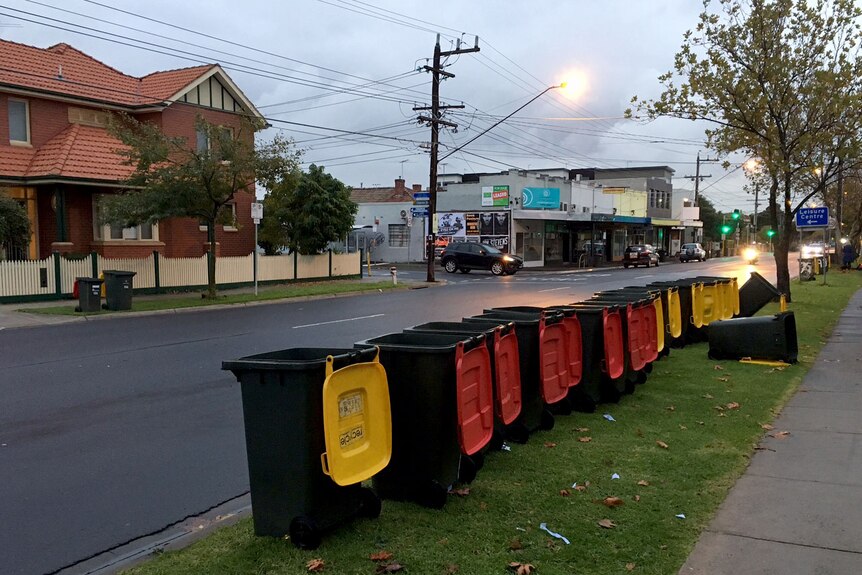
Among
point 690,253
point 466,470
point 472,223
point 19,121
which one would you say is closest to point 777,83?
point 466,470

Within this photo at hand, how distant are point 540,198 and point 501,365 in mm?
46241

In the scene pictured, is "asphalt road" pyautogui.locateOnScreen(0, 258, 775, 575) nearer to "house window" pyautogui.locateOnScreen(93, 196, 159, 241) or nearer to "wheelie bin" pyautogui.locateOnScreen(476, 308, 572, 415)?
"wheelie bin" pyautogui.locateOnScreen(476, 308, 572, 415)

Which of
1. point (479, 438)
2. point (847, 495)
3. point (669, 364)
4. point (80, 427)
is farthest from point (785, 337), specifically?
point (80, 427)

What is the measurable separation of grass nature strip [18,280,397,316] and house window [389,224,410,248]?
70.7 feet

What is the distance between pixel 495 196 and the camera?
47406 millimetres

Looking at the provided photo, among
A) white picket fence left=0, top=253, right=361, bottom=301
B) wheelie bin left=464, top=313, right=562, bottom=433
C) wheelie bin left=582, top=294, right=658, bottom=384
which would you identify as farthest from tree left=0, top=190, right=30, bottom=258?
wheelie bin left=464, top=313, right=562, bottom=433

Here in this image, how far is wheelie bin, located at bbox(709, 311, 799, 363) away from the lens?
33.7 ft

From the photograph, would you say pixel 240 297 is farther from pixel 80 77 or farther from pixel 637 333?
pixel 637 333

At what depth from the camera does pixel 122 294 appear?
60.6ft

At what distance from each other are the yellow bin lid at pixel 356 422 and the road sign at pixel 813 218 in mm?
Result: 23239

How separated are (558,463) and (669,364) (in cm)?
529

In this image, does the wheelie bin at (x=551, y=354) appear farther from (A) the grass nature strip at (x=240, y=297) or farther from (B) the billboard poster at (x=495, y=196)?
(B) the billboard poster at (x=495, y=196)

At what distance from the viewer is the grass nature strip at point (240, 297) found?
1814 centimetres

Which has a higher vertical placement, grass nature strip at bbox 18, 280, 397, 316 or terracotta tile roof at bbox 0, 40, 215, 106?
terracotta tile roof at bbox 0, 40, 215, 106
